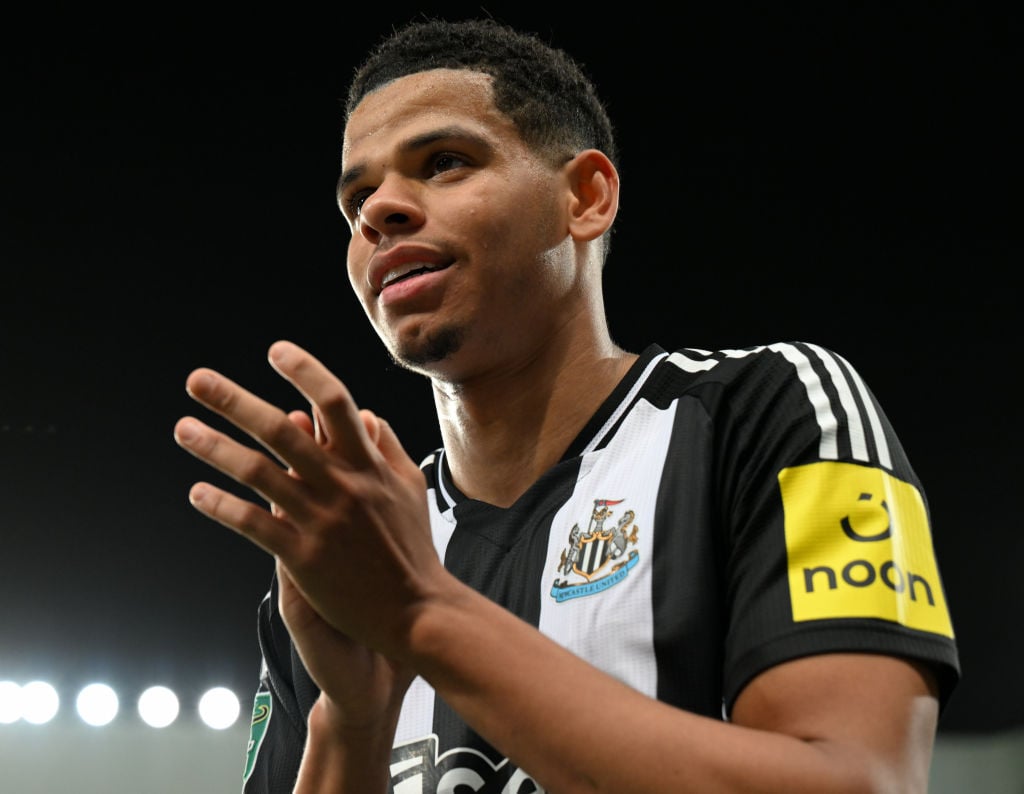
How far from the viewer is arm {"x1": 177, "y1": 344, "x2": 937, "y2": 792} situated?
685mm

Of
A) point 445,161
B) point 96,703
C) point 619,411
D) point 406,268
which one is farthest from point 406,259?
point 96,703

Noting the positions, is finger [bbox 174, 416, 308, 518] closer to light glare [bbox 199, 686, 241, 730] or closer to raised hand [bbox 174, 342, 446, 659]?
raised hand [bbox 174, 342, 446, 659]

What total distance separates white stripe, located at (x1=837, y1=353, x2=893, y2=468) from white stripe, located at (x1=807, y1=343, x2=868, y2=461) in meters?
0.01

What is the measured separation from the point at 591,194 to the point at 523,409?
301 millimetres

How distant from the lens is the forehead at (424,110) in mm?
1268

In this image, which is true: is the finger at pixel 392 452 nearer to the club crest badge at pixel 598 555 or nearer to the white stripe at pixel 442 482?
the club crest badge at pixel 598 555

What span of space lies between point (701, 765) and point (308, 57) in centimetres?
271

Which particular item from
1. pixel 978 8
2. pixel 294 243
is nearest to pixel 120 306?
pixel 294 243

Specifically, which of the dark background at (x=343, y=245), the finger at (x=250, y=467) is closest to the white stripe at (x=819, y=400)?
the finger at (x=250, y=467)

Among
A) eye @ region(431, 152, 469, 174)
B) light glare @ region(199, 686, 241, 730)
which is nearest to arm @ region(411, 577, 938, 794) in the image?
eye @ region(431, 152, 469, 174)

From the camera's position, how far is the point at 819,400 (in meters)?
0.98

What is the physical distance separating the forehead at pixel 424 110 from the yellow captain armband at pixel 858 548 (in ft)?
1.94

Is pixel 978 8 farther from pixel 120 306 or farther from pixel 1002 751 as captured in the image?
pixel 1002 751

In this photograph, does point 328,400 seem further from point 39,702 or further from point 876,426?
point 39,702
